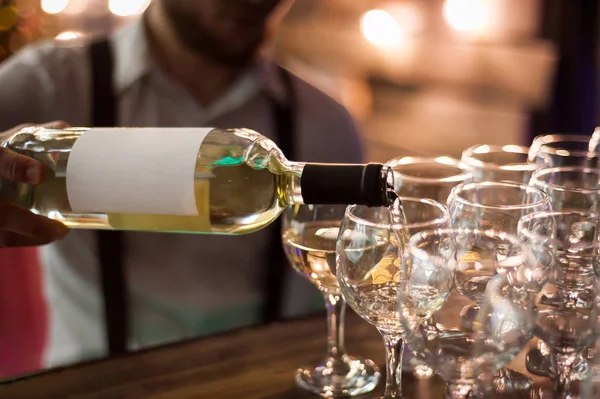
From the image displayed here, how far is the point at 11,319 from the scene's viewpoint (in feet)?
5.15

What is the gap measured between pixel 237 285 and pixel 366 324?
637mm

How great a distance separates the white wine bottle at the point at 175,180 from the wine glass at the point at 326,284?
6cm

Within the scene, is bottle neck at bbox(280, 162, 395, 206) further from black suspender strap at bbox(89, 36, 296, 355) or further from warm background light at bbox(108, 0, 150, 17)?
warm background light at bbox(108, 0, 150, 17)

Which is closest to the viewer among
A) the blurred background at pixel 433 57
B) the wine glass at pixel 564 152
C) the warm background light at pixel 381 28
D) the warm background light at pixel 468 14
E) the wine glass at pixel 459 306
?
the wine glass at pixel 459 306

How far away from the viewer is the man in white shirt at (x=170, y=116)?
137 centimetres

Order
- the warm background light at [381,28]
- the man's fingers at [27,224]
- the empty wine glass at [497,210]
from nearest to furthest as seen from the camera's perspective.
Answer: the empty wine glass at [497,210]
the man's fingers at [27,224]
the warm background light at [381,28]

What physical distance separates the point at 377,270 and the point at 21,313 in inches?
47.6

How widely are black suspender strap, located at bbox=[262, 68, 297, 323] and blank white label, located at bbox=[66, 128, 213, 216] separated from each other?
779 millimetres

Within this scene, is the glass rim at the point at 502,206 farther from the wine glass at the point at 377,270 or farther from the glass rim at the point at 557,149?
the glass rim at the point at 557,149

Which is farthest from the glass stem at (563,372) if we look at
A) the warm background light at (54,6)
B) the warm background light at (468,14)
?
the warm background light at (468,14)

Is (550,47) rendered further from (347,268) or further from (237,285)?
(347,268)

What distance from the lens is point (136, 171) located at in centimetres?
65

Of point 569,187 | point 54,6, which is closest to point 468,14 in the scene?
point 54,6

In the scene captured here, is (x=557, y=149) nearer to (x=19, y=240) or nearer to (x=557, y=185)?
(x=557, y=185)
